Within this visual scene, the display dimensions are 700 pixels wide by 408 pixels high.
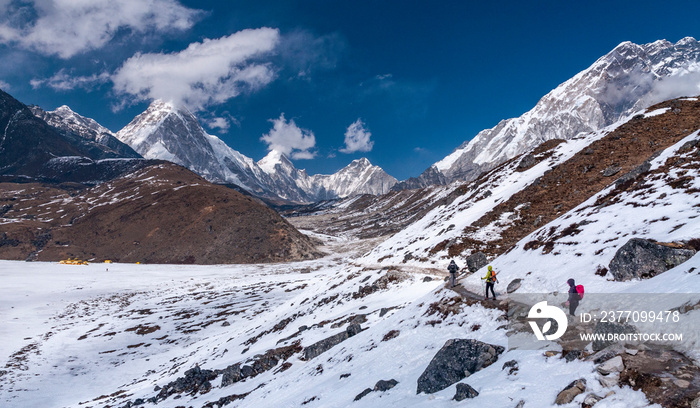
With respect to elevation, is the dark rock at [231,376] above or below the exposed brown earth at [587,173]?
below

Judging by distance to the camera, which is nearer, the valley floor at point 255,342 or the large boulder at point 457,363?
the valley floor at point 255,342

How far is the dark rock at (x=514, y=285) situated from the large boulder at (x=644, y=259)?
4244 millimetres

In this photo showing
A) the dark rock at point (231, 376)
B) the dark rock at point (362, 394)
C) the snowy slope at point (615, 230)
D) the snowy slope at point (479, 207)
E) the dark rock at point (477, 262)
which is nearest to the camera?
the dark rock at point (362, 394)

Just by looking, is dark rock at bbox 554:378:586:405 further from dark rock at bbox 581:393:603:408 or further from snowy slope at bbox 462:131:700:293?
snowy slope at bbox 462:131:700:293

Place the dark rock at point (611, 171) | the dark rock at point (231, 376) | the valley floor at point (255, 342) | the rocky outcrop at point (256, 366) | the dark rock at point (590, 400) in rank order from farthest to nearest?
the dark rock at point (611, 171) < the rocky outcrop at point (256, 366) < the dark rock at point (231, 376) < the valley floor at point (255, 342) < the dark rock at point (590, 400)

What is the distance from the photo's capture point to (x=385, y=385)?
38.6 feet

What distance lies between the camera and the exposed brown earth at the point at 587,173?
Result: 29875 millimetres

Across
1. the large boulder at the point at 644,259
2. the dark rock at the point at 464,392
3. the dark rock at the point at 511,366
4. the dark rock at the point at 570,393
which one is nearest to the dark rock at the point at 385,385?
the dark rock at the point at 464,392

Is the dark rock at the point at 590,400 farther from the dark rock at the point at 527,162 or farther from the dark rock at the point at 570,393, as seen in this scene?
the dark rock at the point at 527,162

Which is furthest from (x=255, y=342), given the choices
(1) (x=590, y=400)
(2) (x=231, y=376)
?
(1) (x=590, y=400)

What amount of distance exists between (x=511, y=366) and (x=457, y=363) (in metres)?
1.83

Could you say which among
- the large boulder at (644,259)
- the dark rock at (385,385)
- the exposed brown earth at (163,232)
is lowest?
the dark rock at (385,385)

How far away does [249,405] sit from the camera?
16578 mm

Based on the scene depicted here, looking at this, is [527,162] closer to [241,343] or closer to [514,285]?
[514,285]
